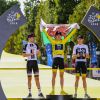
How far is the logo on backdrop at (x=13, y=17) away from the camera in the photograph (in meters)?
14.1

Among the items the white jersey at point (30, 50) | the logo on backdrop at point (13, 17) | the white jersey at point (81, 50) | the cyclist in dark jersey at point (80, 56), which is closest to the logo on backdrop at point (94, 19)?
the cyclist in dark jersey at point (80, 56)

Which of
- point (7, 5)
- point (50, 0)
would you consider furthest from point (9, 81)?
point (7, 5)

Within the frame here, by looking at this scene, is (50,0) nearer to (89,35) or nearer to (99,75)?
(89,35)

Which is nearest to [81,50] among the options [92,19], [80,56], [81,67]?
[80,56]

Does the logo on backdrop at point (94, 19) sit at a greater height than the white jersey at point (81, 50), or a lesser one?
greater

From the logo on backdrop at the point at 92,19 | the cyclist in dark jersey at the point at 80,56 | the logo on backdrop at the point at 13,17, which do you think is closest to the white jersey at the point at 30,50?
the logo on backdrop at the point at 13,17

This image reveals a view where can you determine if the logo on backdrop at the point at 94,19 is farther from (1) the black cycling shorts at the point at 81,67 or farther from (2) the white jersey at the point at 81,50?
(1) the black cycling shorts at the point at 81,67

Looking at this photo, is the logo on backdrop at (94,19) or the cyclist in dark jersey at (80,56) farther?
the logo on backdrop at (94,19)

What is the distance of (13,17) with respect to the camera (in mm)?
14172

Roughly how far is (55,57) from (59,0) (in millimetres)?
24045

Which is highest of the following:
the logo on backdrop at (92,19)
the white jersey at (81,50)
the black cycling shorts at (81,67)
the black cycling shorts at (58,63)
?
the logo on backdrop at (92,19)

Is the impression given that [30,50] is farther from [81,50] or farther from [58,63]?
[81,50]

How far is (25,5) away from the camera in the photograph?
198 feet

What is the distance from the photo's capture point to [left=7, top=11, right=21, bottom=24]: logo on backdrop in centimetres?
1412
